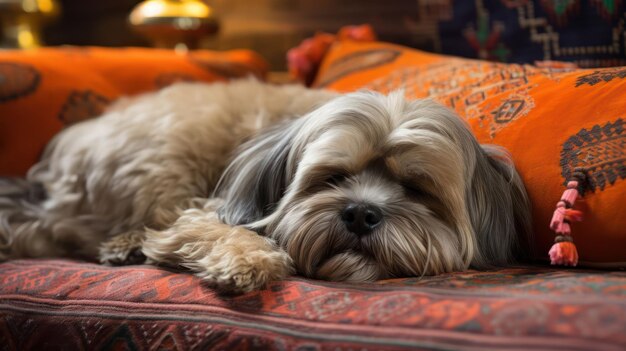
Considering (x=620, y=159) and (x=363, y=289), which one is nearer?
(x=363, y=289)

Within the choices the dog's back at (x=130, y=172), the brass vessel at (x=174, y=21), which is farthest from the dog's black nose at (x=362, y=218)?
the brass vessel at (x=174, y=21)

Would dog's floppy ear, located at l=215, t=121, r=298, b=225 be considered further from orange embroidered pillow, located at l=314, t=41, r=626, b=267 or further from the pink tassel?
the pink tassel

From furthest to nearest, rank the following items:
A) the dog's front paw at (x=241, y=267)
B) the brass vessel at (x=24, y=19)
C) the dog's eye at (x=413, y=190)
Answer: the brass vessel at (x=24, y=19) → the dog's eye at (x=413, y=190) → the dog's front paw at (x=241, y=267)

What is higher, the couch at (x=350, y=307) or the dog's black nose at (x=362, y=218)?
the dog's black nose at (x=362, y=218)

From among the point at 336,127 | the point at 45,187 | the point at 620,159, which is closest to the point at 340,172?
the point at 336,127

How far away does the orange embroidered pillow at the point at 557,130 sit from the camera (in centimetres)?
169

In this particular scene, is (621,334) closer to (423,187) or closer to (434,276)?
(434,276)

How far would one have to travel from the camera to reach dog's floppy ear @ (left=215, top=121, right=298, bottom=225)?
6.65ft

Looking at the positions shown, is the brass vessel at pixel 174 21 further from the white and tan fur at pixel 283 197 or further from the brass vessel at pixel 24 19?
the white and tan fur at pixel 283 197

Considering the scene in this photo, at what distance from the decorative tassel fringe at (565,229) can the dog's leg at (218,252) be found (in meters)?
0.70

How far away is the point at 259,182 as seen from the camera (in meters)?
2.05

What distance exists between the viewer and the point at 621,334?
111cm

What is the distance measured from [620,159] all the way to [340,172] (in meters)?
0.74

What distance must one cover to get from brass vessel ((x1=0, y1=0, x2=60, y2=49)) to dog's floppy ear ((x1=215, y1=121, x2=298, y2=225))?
3535 mm
